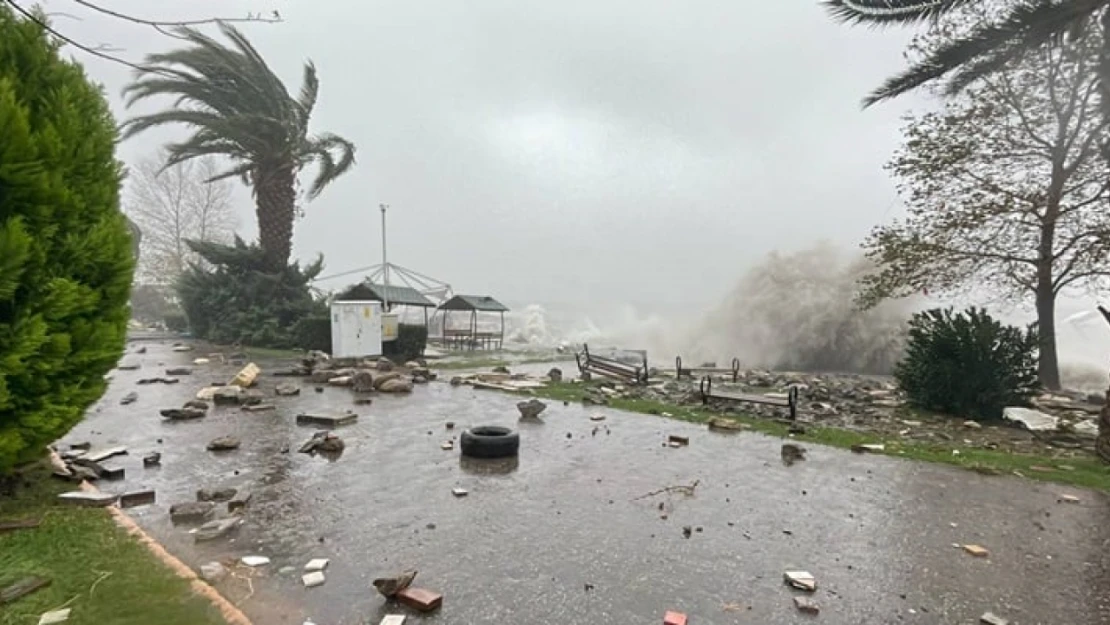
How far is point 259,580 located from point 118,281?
2.77 meters

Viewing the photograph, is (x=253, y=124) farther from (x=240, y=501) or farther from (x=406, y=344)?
(x=240, y=501)

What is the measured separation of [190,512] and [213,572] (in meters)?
1.25

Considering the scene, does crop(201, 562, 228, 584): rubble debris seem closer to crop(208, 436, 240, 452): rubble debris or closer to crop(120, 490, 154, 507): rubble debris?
crop(120, 490, 154, 507): rubble debris

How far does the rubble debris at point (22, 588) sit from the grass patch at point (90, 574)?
37 mm

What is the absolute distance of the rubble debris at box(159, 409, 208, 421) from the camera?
8125mm

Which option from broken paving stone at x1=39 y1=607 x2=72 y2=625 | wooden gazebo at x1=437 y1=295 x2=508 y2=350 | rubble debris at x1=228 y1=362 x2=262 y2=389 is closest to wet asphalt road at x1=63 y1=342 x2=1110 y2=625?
broken paving stone at x1=39 y1=607 x2=72 y2=625

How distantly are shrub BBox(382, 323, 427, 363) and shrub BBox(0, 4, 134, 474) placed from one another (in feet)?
45.5

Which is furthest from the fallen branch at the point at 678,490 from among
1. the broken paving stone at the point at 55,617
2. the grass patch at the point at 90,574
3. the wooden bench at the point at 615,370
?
the wooden bench at the point at 615,370

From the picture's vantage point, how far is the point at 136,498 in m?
4.68

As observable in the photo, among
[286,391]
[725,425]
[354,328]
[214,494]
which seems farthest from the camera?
[354,328]

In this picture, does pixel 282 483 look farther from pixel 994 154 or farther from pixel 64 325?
pixel 994 154

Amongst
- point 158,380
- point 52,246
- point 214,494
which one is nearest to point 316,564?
point 214,494

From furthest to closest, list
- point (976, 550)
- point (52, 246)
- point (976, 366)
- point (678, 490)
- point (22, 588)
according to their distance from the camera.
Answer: point (976, 366)
point (678, 490)
point (976, 550)
point (52, 246)
point (22, 588)

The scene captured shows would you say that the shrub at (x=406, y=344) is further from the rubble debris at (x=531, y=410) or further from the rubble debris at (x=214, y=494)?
the rubble debris at (x=214, y=494)
